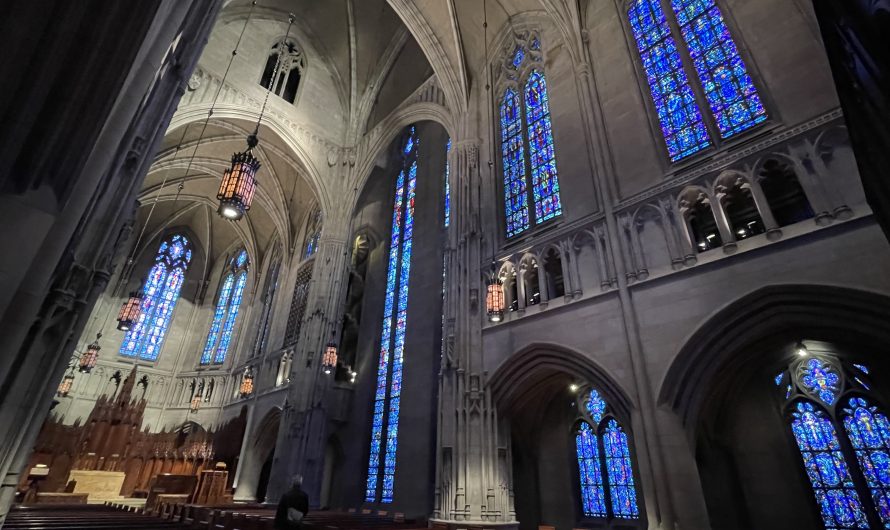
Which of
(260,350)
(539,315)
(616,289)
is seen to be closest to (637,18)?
(616,289)

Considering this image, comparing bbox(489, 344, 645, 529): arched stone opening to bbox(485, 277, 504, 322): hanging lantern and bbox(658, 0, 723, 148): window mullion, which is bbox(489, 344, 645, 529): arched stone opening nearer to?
bbox(485, 277, 504, 322): hanging lantern

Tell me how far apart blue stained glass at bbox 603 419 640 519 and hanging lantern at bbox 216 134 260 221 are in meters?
9.43

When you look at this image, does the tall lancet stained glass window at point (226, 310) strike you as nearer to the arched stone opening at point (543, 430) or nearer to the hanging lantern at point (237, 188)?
the hanging lantern at point (237, 188)

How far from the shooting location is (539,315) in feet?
29.4

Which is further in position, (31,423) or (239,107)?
(239,107)

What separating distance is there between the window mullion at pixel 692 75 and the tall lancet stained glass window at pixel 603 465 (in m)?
5.98

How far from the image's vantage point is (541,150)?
36.0 feet

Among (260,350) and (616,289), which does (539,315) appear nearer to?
(616,289)

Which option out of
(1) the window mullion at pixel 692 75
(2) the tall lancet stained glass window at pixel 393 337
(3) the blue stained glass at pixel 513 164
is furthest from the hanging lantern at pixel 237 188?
(1) the window mullion at pixel 692 75

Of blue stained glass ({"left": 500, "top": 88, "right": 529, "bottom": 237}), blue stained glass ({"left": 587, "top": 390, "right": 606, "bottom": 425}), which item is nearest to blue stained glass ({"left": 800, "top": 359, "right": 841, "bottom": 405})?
blue stained glass ({"left": 587, "top": 390, "right": 606, "bottom": 425})

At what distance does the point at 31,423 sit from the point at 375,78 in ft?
57.5

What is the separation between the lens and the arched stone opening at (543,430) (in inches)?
343

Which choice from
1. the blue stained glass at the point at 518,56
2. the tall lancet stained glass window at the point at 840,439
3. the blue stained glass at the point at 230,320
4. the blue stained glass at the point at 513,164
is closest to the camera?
the tall lancet stained glass window at the point at 840,439

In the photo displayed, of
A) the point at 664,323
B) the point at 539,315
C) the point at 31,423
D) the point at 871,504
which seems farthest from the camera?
the point at 539,315
